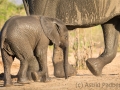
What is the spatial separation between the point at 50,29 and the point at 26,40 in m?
0.39

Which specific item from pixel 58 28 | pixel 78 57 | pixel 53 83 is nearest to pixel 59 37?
pixel 58 28

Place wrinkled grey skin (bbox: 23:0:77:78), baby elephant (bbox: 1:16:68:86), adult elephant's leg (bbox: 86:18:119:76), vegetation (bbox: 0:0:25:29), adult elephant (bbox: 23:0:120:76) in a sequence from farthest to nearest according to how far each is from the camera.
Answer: vegetation (bbox: 0:0:25:29)
adult elephant's leg (bbox: 86:18:119:76)
wrinkled grey skin (bbox: 23:0:77:78)
adult elephant (bbox: 23:0:120:76)
baby elephant (bbox: 1:16:68:86)

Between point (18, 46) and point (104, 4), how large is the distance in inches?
68.2

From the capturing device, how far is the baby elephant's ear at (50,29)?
6.63m

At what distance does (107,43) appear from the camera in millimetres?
7992

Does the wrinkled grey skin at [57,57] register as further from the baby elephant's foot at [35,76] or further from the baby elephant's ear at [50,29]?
the baby elephant's foot at [35,76]

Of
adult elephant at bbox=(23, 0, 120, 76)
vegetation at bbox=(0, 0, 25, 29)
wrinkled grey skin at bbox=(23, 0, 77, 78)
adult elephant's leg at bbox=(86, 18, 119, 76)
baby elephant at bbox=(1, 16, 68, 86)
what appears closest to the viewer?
baby elephant at bbox=(1, 16, 68, 86)

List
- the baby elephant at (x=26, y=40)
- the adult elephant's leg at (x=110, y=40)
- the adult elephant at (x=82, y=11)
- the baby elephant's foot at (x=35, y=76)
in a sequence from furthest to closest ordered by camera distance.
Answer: the adult elephant's leg at (x=110, y=40), the adult elephant at (x=82, y=11), the baby elephant's foot at (x=35, y=76), the baby elephant at (x=26, y=40)

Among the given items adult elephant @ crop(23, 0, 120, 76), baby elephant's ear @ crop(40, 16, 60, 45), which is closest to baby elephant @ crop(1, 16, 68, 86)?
baby elephant's ear @ crop(40, 16, 60, 45)

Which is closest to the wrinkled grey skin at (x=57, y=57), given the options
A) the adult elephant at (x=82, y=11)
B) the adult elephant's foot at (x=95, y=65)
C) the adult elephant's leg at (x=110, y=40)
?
the adult elephant at (x=82, y=11)

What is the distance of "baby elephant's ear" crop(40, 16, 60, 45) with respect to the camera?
6633 millimetres

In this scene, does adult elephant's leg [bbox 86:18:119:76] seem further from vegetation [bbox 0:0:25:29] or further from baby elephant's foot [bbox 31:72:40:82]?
vegetation [bbox 0:0:25:29]

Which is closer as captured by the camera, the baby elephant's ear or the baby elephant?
the baby elephant

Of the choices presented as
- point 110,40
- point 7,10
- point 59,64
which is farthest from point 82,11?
point 7,10
